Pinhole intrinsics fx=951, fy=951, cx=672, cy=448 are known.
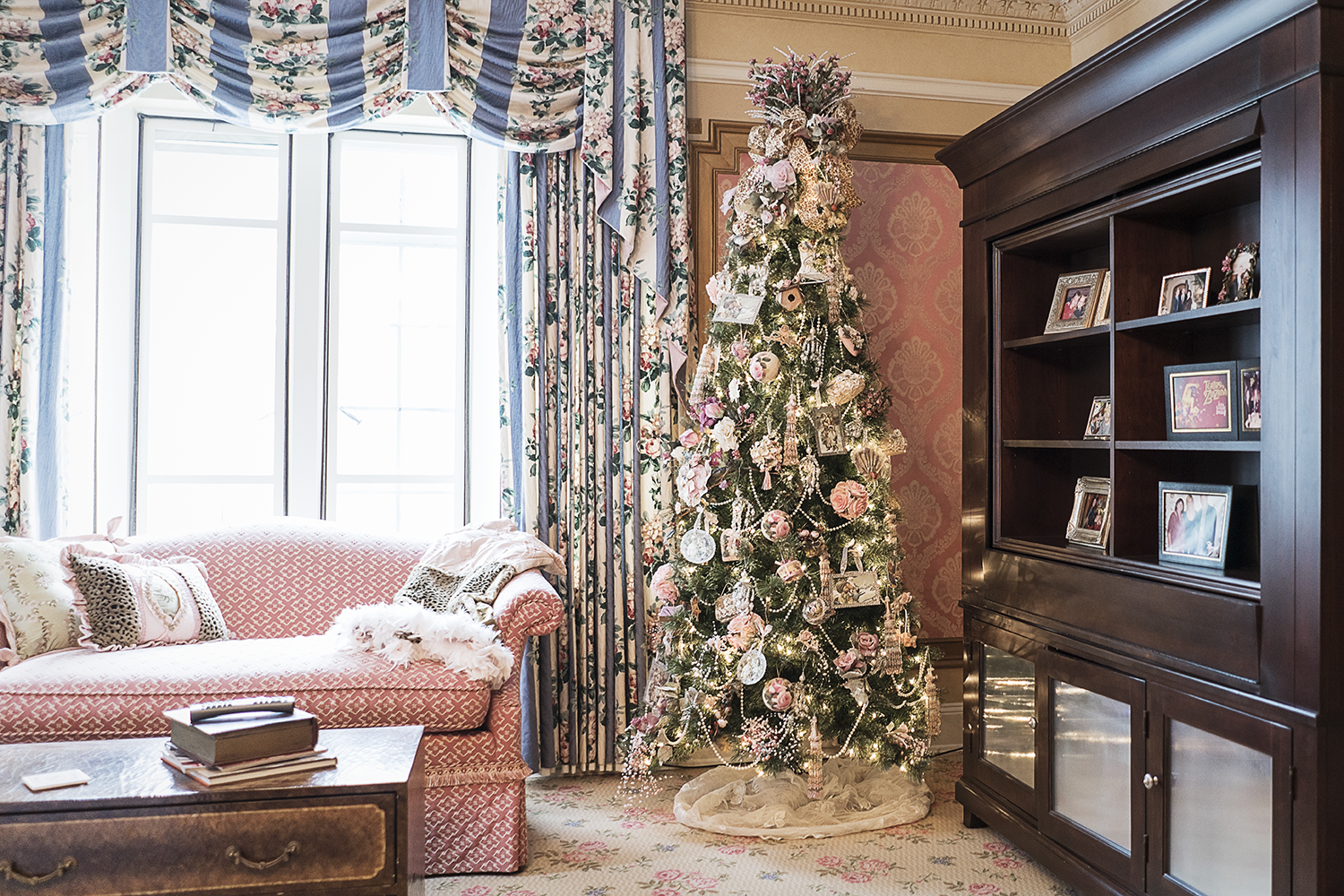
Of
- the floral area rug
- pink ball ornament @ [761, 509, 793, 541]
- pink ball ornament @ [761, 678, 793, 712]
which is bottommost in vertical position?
the floral area rug

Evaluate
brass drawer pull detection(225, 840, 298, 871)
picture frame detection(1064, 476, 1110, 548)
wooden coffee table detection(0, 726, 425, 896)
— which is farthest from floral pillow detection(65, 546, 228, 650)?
picture frame detection(1064, 476, 1110, 548)

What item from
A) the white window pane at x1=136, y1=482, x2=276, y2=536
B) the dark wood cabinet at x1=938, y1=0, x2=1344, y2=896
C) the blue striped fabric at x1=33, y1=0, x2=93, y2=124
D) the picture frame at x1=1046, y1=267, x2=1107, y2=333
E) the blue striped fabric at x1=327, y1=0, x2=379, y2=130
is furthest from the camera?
the white window pane at x1=136, y1=482, x2=276, y2=536

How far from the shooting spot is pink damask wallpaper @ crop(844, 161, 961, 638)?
3.86 metres

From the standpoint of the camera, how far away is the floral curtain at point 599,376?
3.56m

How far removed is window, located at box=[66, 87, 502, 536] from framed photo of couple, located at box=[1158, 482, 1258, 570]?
2.48 meters

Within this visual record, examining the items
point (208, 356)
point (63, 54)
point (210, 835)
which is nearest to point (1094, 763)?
point (210, 835)

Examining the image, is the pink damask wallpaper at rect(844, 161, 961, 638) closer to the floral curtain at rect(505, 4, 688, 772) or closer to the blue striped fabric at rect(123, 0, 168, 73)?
the floral curtain at rect(505, 4, 688, 772)

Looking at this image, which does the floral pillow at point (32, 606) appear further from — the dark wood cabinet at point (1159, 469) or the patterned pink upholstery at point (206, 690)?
the dark wood cabinet at point (1159, 469)

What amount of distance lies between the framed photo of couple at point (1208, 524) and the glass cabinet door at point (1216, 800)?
32 centimetres

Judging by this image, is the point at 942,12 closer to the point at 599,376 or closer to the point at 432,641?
the point at 599,376

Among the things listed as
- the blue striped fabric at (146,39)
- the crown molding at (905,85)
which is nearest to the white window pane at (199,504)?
the blue striped fabric at (146,39)

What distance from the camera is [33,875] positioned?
1.86 m

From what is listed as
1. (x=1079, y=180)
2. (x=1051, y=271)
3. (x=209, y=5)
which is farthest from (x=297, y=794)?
(x=209, y=5)

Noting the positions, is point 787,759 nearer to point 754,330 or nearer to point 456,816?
point 456,816
